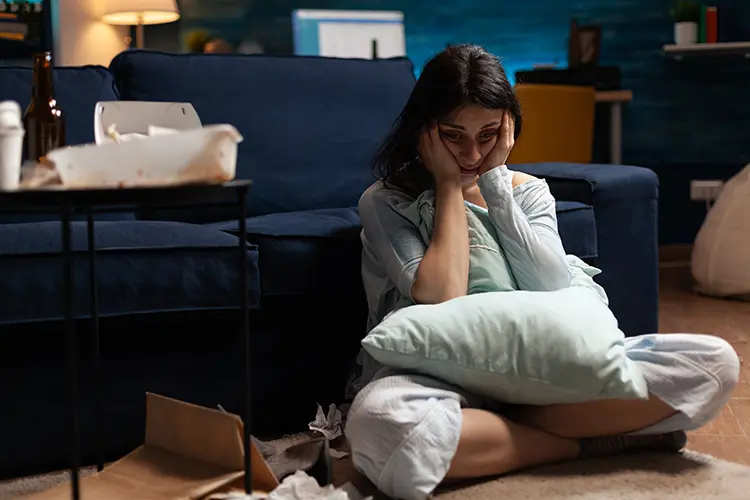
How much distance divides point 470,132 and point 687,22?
3083 mm

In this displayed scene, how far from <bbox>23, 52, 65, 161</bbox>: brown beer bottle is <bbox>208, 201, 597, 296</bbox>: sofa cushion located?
0.59 m

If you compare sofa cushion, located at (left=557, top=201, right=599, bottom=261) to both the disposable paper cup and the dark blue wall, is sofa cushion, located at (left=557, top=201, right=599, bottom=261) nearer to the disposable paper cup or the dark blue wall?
the disposable paper cup

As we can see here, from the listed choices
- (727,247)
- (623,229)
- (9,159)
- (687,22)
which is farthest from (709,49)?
(9,159)

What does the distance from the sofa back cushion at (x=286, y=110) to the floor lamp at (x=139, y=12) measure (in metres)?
2.08

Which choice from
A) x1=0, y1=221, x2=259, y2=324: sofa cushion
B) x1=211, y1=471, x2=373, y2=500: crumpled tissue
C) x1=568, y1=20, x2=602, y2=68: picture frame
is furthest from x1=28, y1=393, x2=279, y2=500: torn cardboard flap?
x1=568, y1=20, x2=602, y2=68: picture frame

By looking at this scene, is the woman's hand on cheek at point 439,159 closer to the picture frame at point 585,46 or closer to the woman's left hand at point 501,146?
the woman's left hand at point 501,146

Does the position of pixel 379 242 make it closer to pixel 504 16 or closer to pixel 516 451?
pixel 516 451

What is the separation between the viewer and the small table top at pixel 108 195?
3.63 ft

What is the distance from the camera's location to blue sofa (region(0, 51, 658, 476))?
67.9 inches

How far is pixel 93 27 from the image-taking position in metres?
4.77

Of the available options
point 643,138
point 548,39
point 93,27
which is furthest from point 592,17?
point 93,27

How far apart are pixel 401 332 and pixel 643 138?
134 inches

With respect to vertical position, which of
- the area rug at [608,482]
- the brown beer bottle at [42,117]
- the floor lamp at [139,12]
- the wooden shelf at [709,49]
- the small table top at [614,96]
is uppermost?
the floor lamp at [139,12]

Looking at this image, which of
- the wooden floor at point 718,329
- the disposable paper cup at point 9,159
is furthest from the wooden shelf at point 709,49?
the disposable paper cup at point 9,159
